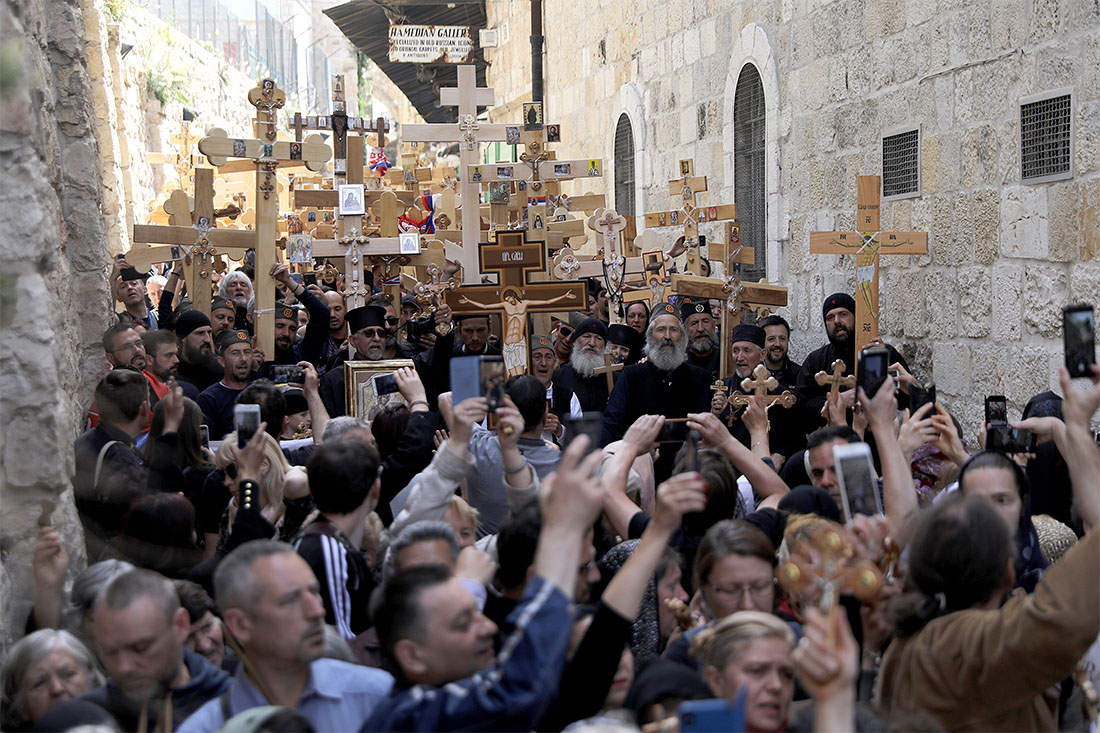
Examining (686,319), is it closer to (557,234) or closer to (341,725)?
(557,234)

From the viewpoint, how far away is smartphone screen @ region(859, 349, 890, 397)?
364cm

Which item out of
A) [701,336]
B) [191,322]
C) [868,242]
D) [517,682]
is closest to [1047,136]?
[868,242]

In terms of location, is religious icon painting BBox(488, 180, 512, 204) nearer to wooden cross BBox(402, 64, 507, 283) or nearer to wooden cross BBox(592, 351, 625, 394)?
wooden cross BBox(402, 64, 507, 283)

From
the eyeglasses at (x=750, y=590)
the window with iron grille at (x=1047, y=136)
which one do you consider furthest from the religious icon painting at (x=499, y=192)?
the eyeglasses at (x=750, y=590)

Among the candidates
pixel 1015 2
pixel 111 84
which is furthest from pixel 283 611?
pixel 111 84

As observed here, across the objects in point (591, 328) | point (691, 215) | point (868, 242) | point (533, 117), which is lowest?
point (591, 328)

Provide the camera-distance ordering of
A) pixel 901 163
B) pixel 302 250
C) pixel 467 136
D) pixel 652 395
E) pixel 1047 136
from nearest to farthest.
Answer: pixel 1047 136 < pixel 652 395 < pixel 901 163 < pixel 302 250 < pixel 467 136

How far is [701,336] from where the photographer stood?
8.31 m

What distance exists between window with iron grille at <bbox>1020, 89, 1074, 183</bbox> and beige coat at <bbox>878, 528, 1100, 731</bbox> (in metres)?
4.40

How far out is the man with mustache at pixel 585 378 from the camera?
24.0 feet

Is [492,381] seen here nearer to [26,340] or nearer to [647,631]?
[647,631]

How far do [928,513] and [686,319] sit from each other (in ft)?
19.3

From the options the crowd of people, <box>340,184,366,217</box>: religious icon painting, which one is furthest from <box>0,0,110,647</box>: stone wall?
<box>340,184,366,217</box>: religious icon painting

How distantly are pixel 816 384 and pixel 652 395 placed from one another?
0.97m
